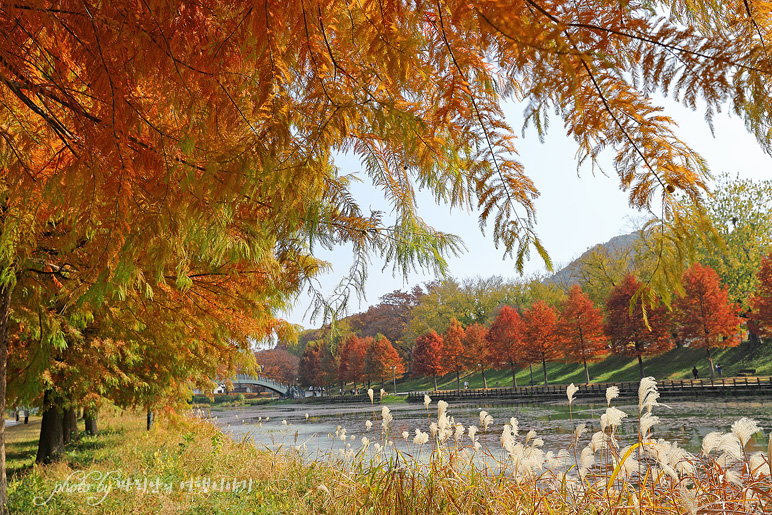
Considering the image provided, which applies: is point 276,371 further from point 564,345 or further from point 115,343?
point 115,343

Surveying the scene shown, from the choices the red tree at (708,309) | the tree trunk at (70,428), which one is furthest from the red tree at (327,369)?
the tree trunk at (70,428)

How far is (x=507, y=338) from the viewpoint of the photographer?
48438 millimetres

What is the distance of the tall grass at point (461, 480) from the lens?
10.9 feet

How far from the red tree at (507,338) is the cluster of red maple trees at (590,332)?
0.31 ft

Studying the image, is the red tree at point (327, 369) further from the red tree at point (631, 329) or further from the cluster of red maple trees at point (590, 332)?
the red tree at point (631, 329)

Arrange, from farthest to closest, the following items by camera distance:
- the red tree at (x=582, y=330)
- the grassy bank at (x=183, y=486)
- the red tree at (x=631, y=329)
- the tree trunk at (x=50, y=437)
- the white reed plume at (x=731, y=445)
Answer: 1. the red tree at (x=582, y=330)
2. the red tree at (x=631, y=329)
3. the tree trunk at (x=50, y=437)
4. the grassy bank at (x=183, y=486)
5. the white reed plume at (x=731, y=445)

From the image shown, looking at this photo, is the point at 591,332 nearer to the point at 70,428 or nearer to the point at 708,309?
the point at 708,309

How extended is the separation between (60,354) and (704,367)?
4165 cm

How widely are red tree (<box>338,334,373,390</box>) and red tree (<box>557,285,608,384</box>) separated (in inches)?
1271

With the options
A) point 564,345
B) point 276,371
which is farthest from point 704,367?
point 276,371

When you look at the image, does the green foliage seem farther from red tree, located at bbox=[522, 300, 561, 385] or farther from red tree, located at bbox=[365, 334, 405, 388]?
red tree, located at bbox=[365, 334, 405, 388]

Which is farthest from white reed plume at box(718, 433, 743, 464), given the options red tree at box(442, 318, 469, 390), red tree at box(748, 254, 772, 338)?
red tree at box(442, 318, 469, 390)

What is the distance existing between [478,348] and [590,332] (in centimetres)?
1456

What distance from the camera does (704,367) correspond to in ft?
125
